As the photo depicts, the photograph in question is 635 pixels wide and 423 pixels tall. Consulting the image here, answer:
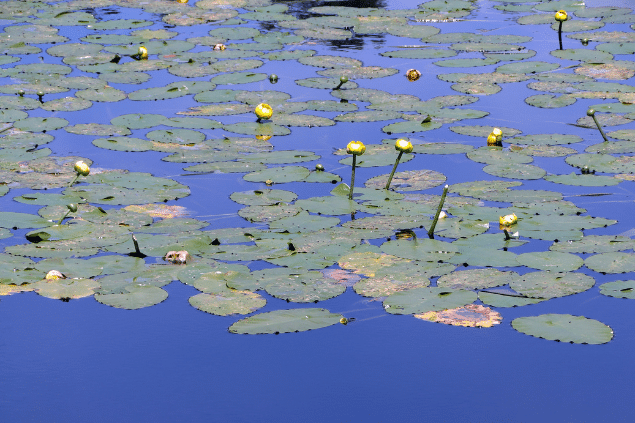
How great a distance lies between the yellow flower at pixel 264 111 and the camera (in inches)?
232

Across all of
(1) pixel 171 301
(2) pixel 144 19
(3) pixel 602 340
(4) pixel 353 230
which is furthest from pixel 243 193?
(2) pixel 144 19

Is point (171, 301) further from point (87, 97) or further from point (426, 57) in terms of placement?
point (426, 57)

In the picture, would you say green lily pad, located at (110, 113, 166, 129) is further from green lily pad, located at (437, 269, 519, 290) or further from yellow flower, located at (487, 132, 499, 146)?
green lily pad, located at (437, 269, 519, 290)

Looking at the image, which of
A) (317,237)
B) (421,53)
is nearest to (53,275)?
(317,237)

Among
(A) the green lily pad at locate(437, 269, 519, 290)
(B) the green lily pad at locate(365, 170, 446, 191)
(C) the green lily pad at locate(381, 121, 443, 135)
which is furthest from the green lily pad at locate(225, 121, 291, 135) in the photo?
(A) the green lily pad at locate(437, 269, 519, 290)

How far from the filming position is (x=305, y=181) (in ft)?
16.3

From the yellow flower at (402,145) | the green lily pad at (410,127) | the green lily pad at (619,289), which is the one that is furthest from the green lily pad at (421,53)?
the green lily pad at (619,289)

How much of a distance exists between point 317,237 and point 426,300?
2.64 feet

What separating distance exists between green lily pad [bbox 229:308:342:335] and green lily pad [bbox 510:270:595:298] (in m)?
0.85

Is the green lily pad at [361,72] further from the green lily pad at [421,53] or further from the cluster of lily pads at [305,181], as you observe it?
the green lily pad at [421,53]

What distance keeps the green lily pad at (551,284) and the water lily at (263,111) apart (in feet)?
8.76

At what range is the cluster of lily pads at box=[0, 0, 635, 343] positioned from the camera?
12.3 ft

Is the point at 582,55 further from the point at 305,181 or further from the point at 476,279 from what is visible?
the point at 476,279

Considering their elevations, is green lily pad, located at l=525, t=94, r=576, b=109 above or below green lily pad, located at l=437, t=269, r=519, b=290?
above
